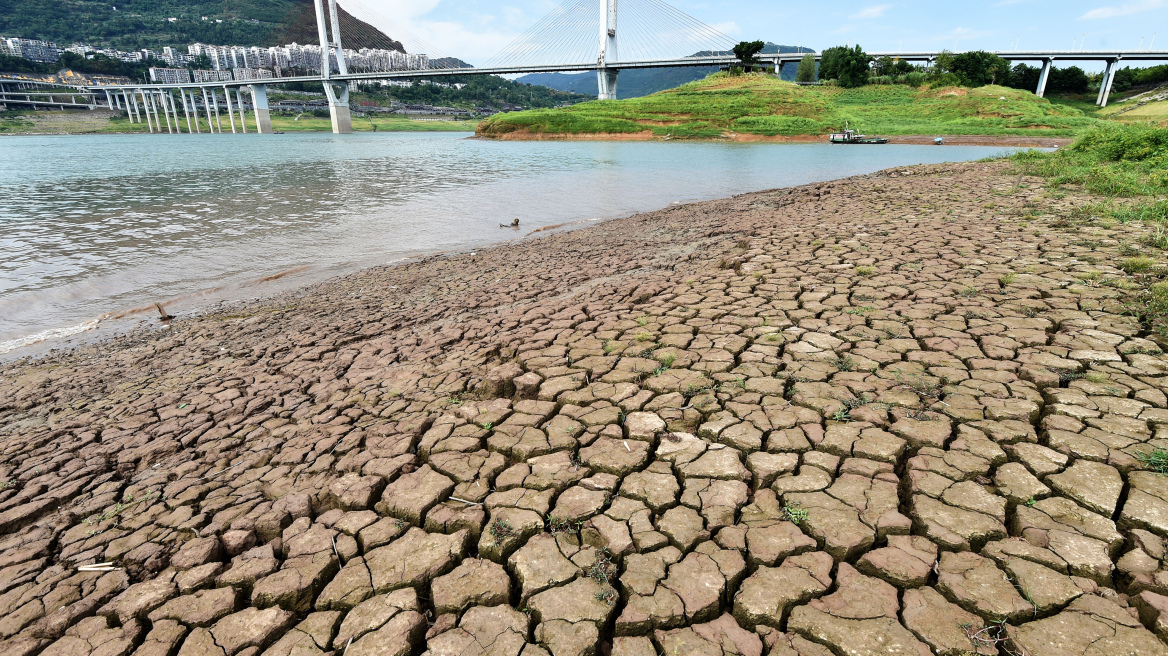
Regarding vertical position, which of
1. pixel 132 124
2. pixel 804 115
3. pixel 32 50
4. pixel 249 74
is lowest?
pixel 804 115

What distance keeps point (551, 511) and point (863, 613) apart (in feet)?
3.81

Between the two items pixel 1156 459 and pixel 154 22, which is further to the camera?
pixel 154 22

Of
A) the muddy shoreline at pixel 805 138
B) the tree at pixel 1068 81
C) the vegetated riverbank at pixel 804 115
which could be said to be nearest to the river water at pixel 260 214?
the muddy shoreline at pixel 805 138

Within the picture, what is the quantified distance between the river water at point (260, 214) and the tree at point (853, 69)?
40.4 meters

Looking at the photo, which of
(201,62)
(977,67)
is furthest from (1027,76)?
(201,62)

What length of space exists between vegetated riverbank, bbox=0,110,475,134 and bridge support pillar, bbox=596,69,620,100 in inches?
708

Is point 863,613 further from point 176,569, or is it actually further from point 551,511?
point 176,569

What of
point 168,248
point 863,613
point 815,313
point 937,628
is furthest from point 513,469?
point 168,248

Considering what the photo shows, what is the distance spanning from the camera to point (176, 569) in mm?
2113

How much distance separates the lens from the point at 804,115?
45406 mm

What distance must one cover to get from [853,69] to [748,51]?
12464 millimetres

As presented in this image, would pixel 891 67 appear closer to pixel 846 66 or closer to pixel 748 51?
pixel 846 66

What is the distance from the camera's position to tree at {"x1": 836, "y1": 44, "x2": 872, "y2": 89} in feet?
190

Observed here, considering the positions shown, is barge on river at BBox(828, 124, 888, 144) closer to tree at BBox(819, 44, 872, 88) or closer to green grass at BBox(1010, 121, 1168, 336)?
green grass at BBox(1010, 121, 1168, 336)
